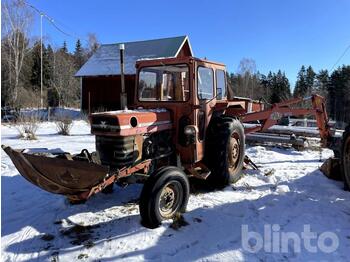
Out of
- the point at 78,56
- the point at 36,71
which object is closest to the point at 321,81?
the point at 78,56

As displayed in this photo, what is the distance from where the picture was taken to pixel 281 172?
8.32 m

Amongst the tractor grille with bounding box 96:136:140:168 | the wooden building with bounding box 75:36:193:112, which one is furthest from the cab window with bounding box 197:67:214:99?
the wooden building with bounding box 75:36:193:112

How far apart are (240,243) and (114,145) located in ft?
6.97

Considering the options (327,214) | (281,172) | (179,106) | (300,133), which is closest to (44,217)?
(179,106)

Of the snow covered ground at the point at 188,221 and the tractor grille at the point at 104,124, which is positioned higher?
the tractor grille at the point at 104,124

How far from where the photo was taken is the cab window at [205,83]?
6.66m

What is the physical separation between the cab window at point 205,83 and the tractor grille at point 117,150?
5.63 ft

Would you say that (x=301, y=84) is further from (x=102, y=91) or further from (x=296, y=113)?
(x=296, y=113)

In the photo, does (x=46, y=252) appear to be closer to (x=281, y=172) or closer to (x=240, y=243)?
(x=240, y=243)

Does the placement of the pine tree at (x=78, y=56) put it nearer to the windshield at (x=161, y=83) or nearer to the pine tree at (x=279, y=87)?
the pine tree at (x=279, y=87)

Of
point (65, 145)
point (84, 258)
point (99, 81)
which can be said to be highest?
point (99, 81)

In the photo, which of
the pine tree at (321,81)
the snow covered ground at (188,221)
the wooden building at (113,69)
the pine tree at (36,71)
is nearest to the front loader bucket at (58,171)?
the snow covered ground at (188,221)

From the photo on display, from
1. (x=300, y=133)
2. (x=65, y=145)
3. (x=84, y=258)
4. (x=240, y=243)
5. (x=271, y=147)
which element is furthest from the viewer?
(x=300, y=133)

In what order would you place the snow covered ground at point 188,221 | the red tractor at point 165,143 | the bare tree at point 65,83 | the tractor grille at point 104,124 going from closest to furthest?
the snow covered ground at point 188,221, the red tractor at point 165,143, the tractor grille at point 104,124, the bare tree at point 65,83
